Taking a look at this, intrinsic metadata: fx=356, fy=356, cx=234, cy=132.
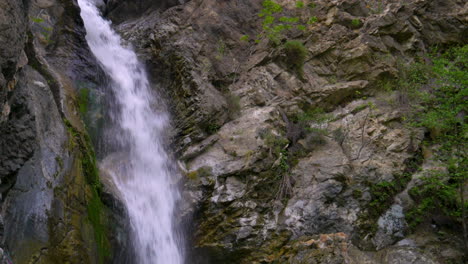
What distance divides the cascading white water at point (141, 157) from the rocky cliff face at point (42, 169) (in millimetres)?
748

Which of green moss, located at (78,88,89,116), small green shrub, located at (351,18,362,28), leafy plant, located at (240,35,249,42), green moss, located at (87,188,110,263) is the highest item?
leafy plant, located at (240,35,249,42)

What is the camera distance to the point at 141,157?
7.90 m

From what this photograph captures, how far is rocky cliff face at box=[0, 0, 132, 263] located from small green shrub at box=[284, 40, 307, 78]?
19.3ft

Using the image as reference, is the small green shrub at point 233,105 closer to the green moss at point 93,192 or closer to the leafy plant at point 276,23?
the leafy plant at point 276,23

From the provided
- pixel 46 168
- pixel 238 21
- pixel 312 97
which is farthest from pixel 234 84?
pixel 46 168

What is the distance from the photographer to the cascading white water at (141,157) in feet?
21.8

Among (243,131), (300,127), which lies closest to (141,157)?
(243,131)

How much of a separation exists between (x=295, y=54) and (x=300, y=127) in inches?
101

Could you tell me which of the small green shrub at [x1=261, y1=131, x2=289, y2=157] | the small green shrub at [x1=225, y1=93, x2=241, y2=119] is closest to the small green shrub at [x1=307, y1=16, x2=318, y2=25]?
the small green shrub at [x1=225, y1=93, x2=241, y2=119]

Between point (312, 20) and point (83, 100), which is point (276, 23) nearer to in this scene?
point (312, 20)

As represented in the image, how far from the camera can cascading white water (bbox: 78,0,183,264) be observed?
666 cm

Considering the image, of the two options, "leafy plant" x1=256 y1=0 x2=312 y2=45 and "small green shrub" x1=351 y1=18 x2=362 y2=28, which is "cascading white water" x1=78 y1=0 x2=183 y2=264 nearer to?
"leafy plant" x1=256 y1=0 x2=312 y2=45

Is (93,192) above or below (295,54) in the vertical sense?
below

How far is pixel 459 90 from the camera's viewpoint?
23.4 ft
